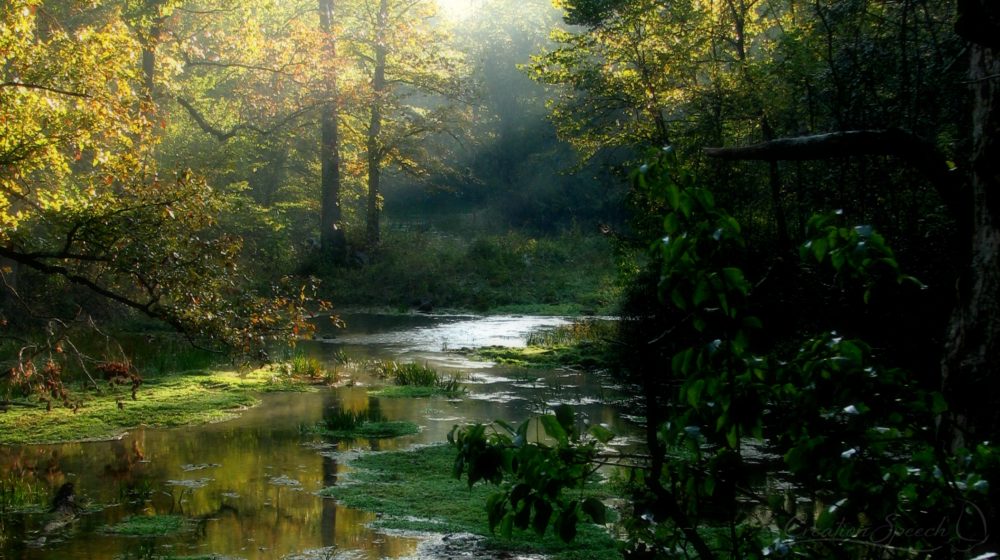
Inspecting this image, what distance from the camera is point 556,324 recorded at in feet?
75.2

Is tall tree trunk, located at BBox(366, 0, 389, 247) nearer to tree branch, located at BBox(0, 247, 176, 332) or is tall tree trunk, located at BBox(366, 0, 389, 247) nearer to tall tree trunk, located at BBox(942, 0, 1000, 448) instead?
tree branch, located at BBox(0, 247, 176, 332)

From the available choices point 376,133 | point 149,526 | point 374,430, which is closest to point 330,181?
point 376,133

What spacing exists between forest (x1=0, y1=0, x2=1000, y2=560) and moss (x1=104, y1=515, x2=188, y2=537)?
0.04m

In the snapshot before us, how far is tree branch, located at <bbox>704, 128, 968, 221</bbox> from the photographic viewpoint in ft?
11.3

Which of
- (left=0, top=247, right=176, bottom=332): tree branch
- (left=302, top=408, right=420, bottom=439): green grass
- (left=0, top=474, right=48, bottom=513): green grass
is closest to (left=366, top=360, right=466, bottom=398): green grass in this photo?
(left=302, top=408, right=420, bottom=439): green grass

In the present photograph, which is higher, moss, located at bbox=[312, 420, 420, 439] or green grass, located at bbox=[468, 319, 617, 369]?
green grass, located at bbox=[468, 319, 617, 369]

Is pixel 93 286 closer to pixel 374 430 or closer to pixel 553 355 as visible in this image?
pixel 374 430

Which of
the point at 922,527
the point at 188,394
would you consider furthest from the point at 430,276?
the point at 922,527

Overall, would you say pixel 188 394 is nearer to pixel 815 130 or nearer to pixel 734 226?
pixel 815 130

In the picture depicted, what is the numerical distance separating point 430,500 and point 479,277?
20.7 m

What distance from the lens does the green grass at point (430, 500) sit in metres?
7.11

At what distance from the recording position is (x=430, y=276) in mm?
28125

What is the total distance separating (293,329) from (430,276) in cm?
1810

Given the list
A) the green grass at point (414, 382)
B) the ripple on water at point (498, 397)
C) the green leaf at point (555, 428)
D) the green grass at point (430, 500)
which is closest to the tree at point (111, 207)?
the green grass at point (430, 500)
